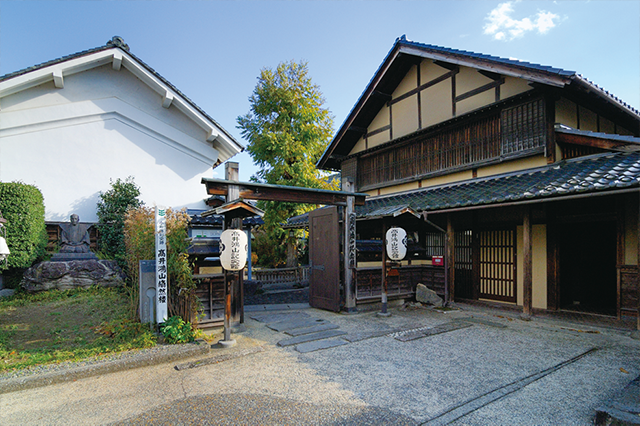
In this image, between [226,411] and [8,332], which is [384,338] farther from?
[8,332]

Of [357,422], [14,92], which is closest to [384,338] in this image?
[357,422]

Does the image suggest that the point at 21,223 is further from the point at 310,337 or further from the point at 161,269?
the point at 310,337

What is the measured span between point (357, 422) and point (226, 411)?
1.53 meters

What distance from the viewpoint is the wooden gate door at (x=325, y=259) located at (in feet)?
31.8

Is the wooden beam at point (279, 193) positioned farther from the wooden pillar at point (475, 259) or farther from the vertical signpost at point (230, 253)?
the wooden pillar at point (475, 259)

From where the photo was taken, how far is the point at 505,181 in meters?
9.36

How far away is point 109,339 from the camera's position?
6.27 m

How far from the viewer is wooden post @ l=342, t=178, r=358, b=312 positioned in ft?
31.1

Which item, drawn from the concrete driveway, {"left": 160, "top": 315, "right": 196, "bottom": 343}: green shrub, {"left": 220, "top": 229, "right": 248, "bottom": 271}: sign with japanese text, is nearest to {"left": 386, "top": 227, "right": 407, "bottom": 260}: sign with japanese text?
the concrete driveway

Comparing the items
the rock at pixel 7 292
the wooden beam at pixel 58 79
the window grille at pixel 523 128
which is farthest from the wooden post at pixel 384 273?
the wooden beam at pixel 58 79

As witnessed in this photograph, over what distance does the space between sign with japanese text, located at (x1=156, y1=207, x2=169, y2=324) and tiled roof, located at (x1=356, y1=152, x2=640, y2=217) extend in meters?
7.06

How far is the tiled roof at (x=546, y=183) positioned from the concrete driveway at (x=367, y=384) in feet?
10.1

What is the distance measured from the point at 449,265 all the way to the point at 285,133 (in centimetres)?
996

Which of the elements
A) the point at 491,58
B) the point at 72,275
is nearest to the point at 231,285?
the point at 72,275
